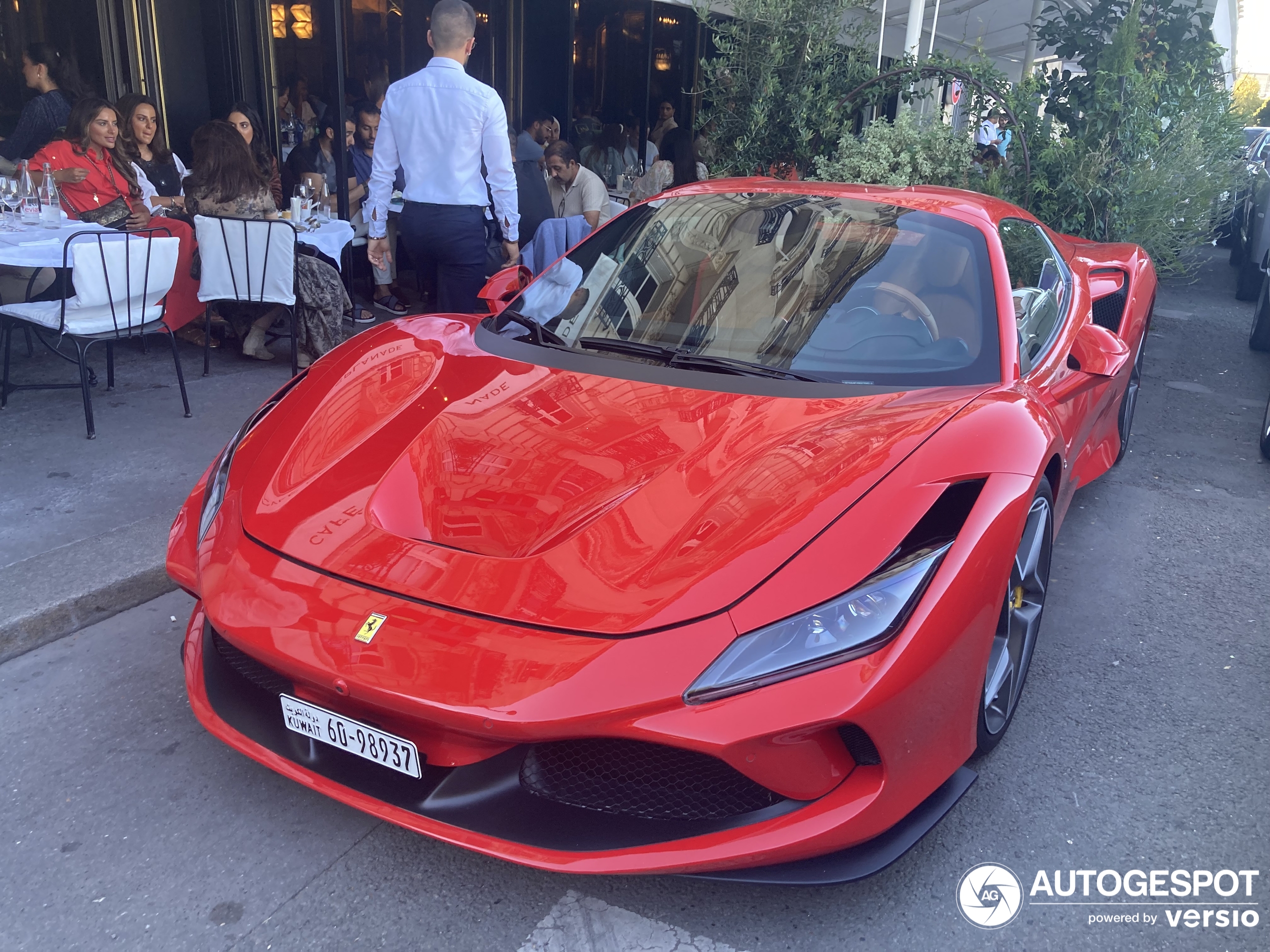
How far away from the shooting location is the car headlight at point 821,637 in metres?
1.77

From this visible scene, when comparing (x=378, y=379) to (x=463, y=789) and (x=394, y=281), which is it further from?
(x=394, y=281)

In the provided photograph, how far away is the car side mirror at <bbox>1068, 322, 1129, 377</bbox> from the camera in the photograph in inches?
121

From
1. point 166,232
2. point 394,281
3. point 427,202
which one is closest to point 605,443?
point 427,202

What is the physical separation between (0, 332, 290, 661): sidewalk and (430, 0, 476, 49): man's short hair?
2.06 metres

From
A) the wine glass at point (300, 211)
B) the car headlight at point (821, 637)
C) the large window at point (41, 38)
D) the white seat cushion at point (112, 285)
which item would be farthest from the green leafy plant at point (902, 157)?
the large window at point (41, 38)

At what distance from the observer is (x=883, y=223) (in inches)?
123

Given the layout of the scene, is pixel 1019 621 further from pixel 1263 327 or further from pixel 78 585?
pixel 1263 327

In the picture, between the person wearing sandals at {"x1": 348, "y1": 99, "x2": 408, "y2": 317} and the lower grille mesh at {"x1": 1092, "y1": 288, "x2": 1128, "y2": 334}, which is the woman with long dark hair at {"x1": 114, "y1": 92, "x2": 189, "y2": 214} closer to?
the person wearing sandals at {"x1": 348, "y1": 99, "x2": 408, "y2": 317}

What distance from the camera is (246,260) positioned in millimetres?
5406

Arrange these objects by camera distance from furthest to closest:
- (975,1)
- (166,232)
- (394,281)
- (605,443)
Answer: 1. (975,1)
2. (394,281)
3. (166,232)
4. (605,443)

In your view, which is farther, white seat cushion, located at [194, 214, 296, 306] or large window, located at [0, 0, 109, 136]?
large window, located at [0, 0, 109, 136]

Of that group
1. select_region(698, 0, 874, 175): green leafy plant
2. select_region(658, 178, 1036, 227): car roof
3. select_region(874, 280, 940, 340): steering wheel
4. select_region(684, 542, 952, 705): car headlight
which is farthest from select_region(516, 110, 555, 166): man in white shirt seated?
select_region(684, 542, 952, 705): car headlight

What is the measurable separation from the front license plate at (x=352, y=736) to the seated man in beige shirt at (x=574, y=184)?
5.84 m

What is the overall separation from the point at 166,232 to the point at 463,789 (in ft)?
12.8
